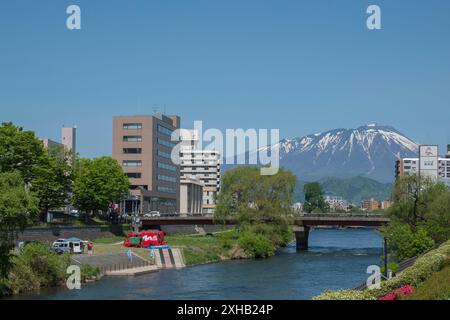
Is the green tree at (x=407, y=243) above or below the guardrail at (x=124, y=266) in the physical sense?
above

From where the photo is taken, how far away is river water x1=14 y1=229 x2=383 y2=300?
53.1 meters

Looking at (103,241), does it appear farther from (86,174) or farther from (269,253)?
(269,253)

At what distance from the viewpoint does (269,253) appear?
97.6 m

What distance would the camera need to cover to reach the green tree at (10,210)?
159ft

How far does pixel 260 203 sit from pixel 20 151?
37.2 metres

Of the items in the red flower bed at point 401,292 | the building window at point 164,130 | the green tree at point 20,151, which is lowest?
the red flower bed at point 401,292

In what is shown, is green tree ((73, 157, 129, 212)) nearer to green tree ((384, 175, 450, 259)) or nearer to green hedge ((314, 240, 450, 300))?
green tree ((384, 175, 450, 259))

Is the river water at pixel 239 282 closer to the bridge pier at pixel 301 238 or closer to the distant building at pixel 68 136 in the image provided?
the bridge pier at pixel 301 238

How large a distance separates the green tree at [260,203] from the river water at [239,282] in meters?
11.2

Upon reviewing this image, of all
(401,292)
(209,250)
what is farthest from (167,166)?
(401,292)

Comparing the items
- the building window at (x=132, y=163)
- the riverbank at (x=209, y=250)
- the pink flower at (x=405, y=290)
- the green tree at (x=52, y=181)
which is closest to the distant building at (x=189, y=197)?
the building window at (x=132, y=163)

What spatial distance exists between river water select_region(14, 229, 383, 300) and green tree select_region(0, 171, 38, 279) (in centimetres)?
391

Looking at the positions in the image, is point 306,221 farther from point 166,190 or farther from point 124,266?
point 166,190

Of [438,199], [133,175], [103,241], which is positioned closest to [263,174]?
[103,241]
